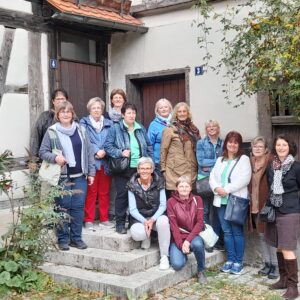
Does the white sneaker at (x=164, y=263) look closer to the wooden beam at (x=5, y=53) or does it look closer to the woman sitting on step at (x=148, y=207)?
the woman sitting on step at (x=148, y=207)

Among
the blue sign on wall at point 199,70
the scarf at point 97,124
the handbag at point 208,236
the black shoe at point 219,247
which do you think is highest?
the blue sign on wall at point 199,70

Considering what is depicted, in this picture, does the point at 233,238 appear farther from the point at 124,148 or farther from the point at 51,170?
the point at 51,170

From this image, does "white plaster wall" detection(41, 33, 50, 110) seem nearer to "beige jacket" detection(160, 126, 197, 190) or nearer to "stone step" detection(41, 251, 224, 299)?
"beige jacket" detection(160, 126, 197, 190)

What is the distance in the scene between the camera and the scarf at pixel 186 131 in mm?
5516

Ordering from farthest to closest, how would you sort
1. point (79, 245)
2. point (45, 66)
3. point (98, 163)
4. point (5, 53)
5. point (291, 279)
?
point (45, 66)
point (5, 53)
point (98, 163)
point (79, 245)
point (291, 279)

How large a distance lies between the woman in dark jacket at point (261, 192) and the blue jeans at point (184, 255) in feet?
2.30

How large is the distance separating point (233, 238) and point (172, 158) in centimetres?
113

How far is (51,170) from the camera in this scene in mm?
5023

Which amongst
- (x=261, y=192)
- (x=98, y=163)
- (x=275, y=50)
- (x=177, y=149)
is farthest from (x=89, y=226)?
(x=275, y=50)

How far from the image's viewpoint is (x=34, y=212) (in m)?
4.67

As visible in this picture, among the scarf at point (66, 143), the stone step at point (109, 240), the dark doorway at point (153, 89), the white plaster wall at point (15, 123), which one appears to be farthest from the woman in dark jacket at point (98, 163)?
the dark doorway at point (153, 89)

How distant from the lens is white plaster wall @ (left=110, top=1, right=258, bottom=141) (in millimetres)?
6637

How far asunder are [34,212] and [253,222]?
2.40 meters

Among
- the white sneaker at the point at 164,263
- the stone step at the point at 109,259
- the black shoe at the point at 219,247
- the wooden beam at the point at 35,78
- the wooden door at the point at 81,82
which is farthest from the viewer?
the wooden door at the point at 81,82
